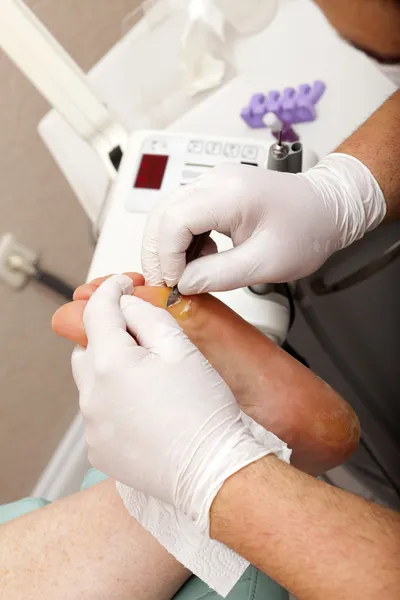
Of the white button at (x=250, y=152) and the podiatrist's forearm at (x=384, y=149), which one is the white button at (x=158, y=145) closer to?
the white button at (x=250, y=152)

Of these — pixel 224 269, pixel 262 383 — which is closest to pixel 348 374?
pixel 262 383

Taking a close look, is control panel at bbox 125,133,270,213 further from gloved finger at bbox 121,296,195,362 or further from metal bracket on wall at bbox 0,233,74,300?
metal bracket on wall at bbox 0,233,74,300

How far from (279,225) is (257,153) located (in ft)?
1.01

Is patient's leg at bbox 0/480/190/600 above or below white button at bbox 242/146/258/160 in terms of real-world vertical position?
below

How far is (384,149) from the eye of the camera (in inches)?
32.6

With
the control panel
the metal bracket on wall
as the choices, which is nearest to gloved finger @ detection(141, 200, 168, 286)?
the control panel

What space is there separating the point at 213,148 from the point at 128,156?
167mm

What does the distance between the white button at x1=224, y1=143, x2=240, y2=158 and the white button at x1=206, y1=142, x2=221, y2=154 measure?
0.04ft

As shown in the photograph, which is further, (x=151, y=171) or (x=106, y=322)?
(x=151, y=171)

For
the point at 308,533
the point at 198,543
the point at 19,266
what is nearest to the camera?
the point at 308,533

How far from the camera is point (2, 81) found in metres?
1.26

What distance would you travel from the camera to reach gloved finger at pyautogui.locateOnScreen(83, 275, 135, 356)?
24.7 inches

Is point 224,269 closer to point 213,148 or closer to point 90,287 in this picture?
point 90,287

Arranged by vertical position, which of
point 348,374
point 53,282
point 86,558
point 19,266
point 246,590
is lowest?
point 348,374
